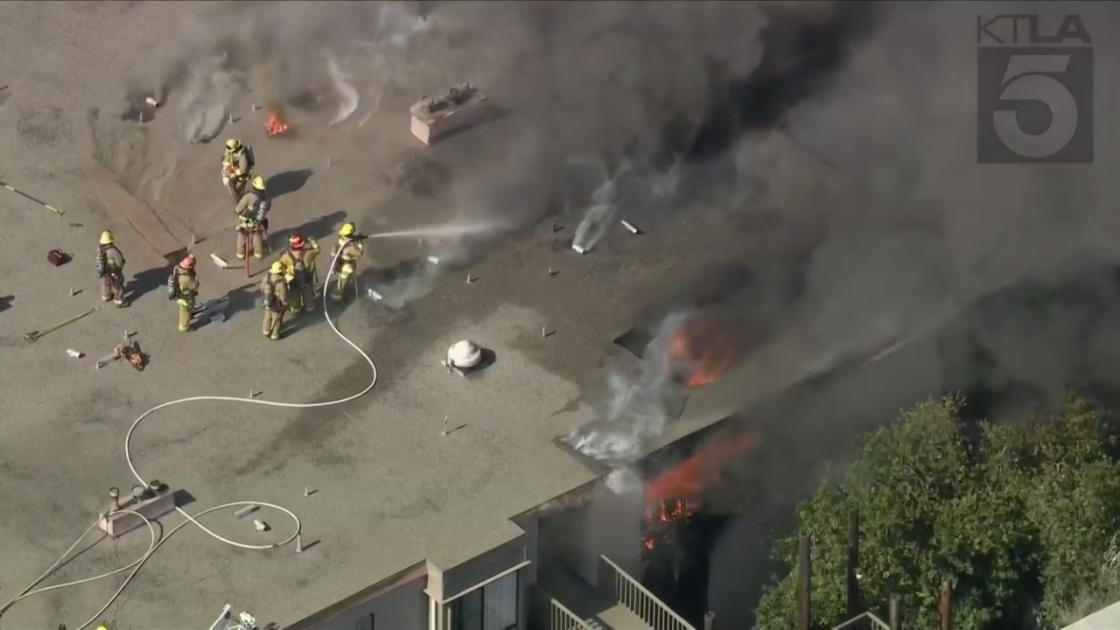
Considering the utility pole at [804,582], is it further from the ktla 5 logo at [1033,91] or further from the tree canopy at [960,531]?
the ktla 5 logo at [1033,91]

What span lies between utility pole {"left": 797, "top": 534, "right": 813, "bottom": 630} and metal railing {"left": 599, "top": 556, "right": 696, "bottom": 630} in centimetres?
126

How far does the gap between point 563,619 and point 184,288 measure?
6.35m

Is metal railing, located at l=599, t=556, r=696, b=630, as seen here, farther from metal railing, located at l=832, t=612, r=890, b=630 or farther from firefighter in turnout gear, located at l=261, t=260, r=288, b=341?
firefighter in turnout gear, located at l=261, t=260, r=288, b=341

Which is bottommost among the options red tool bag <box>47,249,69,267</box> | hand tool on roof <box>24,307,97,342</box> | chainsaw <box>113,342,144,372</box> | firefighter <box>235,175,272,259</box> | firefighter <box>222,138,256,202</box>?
chainsaw <box>113,342,144,372</box>

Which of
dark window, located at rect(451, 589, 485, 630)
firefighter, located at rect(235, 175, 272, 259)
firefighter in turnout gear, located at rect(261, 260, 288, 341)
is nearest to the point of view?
dark window, located at rect(451, 589, 485, 630)

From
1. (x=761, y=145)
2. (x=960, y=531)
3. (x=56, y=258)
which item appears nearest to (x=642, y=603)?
(x=960, y=531)

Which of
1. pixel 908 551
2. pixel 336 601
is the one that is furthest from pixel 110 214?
pixel 908 551

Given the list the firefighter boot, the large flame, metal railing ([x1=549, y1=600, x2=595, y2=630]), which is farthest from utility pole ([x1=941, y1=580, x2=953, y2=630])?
the firefighter boot

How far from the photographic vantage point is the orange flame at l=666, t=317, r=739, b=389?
1205 inches

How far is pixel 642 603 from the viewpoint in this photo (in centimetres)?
2923

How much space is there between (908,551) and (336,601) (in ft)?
22.0

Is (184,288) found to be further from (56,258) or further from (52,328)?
(56,258)

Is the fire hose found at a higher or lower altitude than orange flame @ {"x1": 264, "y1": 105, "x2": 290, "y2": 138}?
lower

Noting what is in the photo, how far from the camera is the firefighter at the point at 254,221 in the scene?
32188mm
